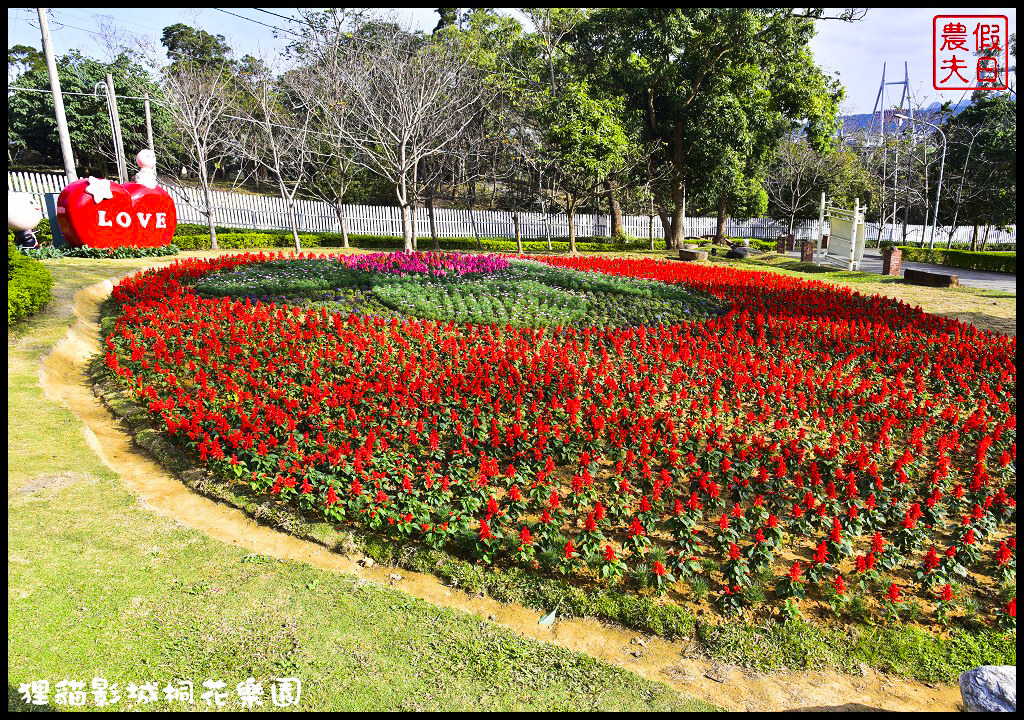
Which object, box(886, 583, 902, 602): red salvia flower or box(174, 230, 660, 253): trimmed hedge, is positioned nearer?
box(886, 583, 902, 602): red salvia flower

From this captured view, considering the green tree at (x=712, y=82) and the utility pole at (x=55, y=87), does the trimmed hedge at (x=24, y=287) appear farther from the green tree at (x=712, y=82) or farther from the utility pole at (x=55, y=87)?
the green tree at (x=712, y=82)

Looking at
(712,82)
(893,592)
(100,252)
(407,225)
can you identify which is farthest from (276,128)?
(893,592)

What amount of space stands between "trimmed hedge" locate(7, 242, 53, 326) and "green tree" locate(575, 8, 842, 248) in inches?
796

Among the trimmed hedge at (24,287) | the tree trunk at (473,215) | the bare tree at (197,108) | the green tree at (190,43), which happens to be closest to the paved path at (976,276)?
the tree trunk at (473,215)

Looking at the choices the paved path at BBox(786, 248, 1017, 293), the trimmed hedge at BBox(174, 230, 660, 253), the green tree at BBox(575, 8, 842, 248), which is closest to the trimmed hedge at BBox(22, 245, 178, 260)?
the trimmed hedge at BBox(174, 230, 660, 253)

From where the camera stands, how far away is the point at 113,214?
1464 centimetres

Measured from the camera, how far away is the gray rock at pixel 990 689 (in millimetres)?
2326

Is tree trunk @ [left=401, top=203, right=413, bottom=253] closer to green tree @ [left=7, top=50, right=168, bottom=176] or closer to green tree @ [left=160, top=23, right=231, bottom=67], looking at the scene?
green tree @ [left=7, top=50, right=168, bottom=176]

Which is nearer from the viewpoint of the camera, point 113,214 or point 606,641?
point 606,641

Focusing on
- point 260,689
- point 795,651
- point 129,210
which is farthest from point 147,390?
point 129,210

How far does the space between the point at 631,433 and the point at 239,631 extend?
11.1 feet

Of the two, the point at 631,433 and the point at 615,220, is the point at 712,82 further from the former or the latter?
the point at 631,433

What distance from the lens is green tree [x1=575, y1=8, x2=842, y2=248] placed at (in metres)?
22.5

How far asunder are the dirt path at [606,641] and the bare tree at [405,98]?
13.5 meters
